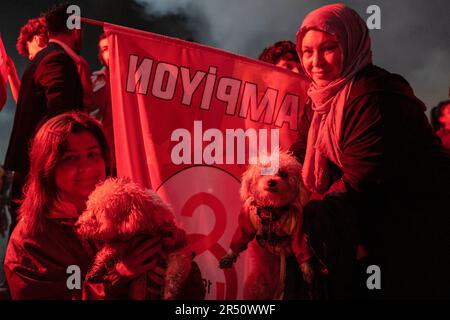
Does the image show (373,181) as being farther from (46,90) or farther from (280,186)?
(46,90)

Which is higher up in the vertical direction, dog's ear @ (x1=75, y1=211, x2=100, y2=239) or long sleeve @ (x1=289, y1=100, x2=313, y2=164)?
long sleeve @ (x1=289, y1=100, x2=313, y2=164)

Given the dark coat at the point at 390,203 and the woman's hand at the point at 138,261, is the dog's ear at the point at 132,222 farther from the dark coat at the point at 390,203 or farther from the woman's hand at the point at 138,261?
the dark coat at the point at 390,203

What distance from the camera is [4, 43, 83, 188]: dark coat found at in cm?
285

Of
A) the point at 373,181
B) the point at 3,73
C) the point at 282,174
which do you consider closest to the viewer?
the point at 373,181

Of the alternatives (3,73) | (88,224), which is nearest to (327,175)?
(88,224)

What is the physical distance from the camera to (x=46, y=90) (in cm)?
288

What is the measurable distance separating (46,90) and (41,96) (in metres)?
0.06

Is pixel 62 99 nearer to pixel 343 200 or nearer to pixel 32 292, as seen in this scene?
pixel 32 292

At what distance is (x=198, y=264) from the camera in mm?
2836

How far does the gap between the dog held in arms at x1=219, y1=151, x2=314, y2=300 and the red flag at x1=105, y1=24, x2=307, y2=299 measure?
0.07m

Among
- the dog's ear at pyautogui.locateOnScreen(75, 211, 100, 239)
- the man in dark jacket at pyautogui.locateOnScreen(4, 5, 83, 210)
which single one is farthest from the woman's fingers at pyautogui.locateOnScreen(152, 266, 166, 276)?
the man in dark jacket at pyautogui.locateOnScreen(4, 5, 83, 210)

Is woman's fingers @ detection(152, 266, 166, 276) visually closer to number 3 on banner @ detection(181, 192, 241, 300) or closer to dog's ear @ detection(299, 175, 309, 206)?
number 3 on banner @ detection(181, 192, 241, 300)

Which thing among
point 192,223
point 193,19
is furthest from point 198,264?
point 193,19
